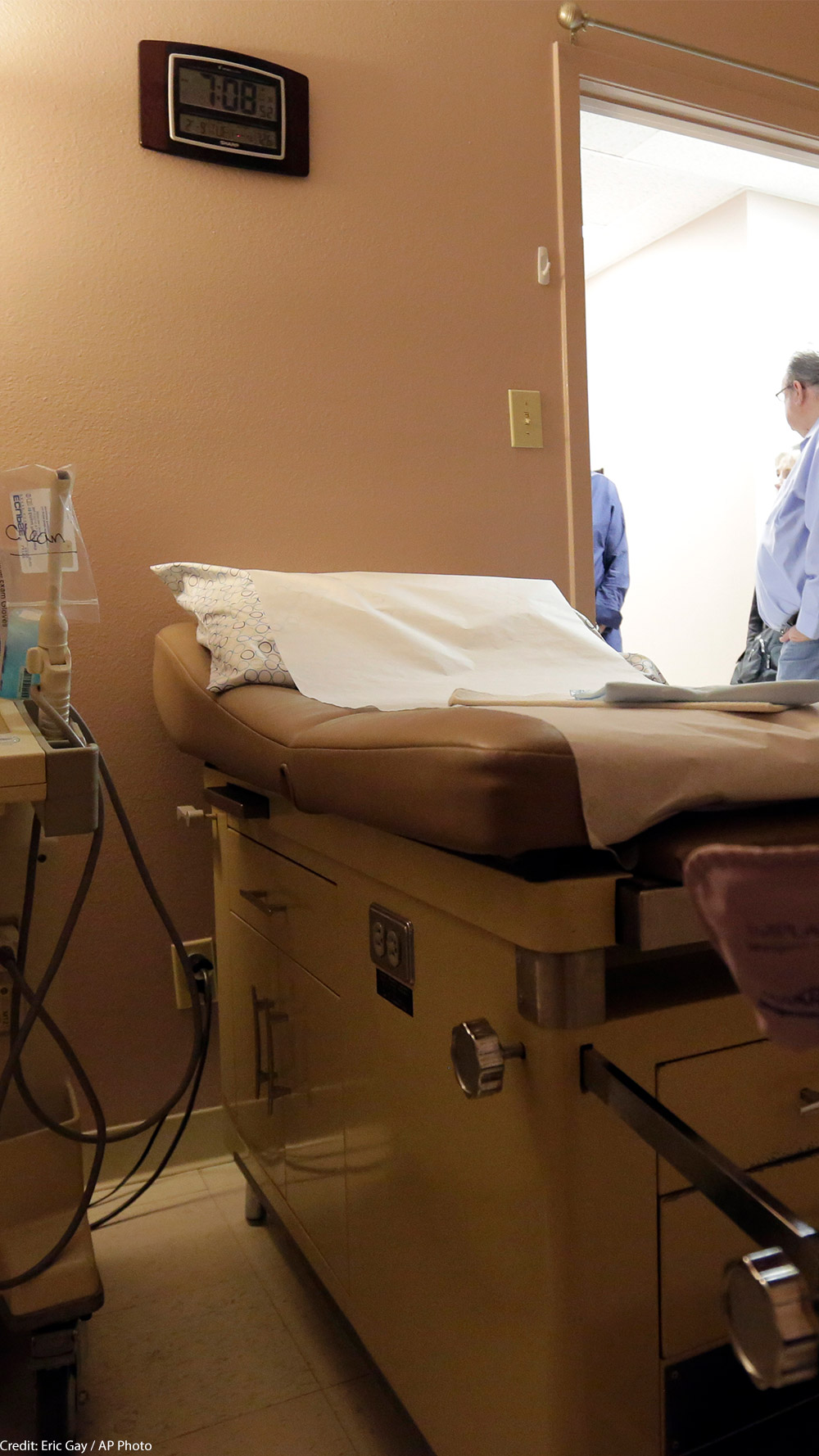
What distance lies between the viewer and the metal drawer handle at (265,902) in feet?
3.84

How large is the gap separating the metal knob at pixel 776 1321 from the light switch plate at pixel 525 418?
64.2 inches

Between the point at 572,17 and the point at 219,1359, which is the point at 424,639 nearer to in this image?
the point at 219,1359

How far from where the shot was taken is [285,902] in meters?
1.16

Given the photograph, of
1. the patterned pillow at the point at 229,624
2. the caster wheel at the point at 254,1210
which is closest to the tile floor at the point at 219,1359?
the caster wheel at the point at 254,1210

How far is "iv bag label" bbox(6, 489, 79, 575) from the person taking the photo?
105 centimetres

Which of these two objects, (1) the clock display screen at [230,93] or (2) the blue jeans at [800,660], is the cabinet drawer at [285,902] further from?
(2) the blue jeans at [800,660]

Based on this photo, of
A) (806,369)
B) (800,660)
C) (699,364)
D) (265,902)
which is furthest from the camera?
(699,364)

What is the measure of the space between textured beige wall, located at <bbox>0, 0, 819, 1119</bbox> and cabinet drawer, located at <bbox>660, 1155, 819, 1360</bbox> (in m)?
1.12

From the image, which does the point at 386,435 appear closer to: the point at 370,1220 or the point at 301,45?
the point at 301,45

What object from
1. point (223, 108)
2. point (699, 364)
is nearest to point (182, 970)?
point (223, 108)

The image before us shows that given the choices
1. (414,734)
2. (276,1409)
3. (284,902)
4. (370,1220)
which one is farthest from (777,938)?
(276,1409)

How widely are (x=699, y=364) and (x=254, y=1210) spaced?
3.94 meters

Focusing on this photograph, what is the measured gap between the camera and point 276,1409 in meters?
1.07

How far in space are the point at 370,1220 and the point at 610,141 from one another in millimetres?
3385
